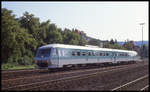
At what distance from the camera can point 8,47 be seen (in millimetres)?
24250

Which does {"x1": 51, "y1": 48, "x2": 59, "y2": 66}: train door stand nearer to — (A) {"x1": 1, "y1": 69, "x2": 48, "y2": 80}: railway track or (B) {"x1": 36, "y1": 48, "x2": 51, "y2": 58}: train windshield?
(B) {"x1": 36, "y1": 48, "x2": 51, "y2": 58}: train windshield

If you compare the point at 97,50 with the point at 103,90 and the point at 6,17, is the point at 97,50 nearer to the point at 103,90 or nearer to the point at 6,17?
the point at 6,17

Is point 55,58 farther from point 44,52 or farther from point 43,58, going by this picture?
point 44,52

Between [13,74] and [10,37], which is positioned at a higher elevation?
[10,37]

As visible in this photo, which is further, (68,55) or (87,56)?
(87,56)

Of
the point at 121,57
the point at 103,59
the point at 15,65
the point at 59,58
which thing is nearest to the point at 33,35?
the point at 59,58

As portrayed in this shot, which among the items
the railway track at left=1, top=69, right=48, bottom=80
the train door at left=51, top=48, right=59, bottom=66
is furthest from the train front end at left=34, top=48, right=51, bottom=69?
the railway track at left=1, top=69, right=48, bottom=80

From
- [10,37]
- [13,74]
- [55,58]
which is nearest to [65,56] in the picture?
[55,58]

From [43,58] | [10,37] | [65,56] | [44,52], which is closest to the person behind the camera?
[43,58]

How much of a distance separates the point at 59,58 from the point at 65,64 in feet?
4.22

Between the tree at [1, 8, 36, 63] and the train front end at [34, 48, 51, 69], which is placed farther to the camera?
the tree at [1, 8, 36, 63]

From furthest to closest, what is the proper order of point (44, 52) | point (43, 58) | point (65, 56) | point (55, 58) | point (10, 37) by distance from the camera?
1. point (10, 37)
2. point (65, 56)
3. point (44, 52)
4. point (43, 58)
5. point (55, 58)

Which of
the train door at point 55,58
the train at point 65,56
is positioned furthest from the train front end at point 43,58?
the train door at point 55,58

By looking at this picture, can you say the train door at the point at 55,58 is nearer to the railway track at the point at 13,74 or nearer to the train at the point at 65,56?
the train at the point at 65,56
